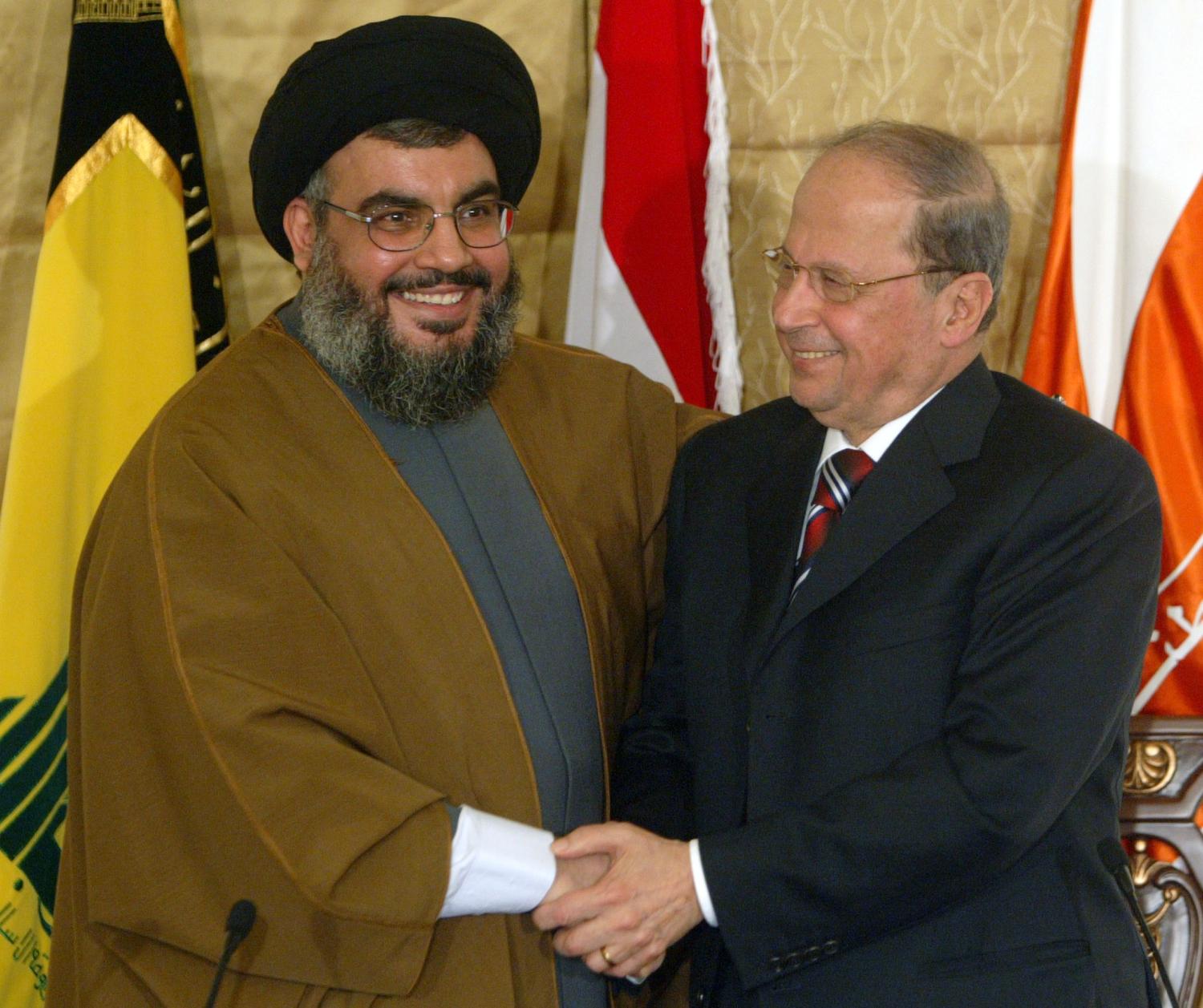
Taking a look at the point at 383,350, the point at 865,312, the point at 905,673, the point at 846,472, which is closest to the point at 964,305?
the point at 865,312

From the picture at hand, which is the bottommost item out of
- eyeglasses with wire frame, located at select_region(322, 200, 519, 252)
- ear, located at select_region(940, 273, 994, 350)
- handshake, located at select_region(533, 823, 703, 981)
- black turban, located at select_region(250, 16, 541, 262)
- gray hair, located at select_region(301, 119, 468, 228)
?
handshake, located at select_region(533, 823, 703, 981)

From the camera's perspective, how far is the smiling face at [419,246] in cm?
238

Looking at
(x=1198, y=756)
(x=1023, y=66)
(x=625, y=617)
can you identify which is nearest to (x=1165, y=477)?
(x=1198, y=756)

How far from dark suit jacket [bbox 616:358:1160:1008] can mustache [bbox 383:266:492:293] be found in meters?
0.75

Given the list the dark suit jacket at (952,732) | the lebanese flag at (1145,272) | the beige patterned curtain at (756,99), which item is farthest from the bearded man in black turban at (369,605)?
the lebanese flag at (1145,272)

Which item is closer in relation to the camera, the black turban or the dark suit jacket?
the dark suit jacket

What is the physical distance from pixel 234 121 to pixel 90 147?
0.44 metres

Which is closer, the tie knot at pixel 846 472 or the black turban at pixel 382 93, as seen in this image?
the tie knot at pixel 846 472

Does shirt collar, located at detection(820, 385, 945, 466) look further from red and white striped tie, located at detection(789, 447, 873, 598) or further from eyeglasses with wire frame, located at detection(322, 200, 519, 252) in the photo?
eyeglasses with wire frame, located at detection(322, 200, 519, 252)

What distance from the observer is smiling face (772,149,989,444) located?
2.15 m

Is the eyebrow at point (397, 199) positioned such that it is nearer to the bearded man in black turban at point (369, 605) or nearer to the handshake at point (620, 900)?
the bearded man in black turban at point (369, 605)

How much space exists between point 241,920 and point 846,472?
1137 millimetres

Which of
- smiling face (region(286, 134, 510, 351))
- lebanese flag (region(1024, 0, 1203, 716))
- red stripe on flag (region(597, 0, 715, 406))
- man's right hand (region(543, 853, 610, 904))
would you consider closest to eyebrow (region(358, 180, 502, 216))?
smiling face (region(286, 134, 510, 351))

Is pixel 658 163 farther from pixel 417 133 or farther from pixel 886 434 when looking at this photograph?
pixel 886 434
